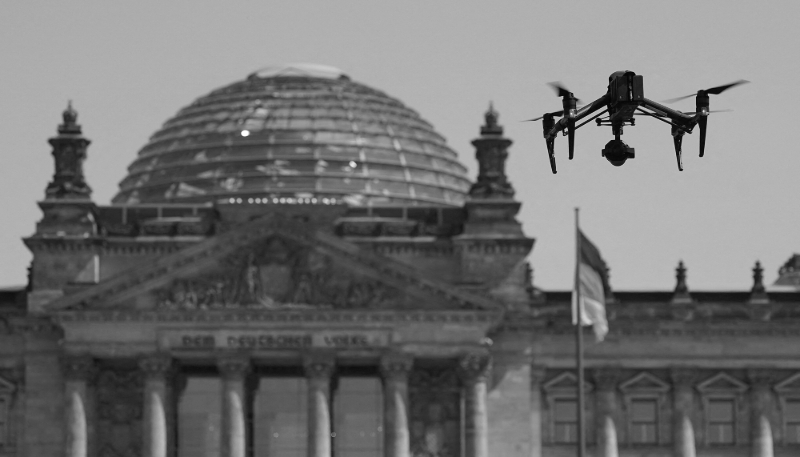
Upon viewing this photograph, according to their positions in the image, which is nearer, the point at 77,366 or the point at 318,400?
the point at 318,400

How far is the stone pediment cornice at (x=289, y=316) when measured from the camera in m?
97.8

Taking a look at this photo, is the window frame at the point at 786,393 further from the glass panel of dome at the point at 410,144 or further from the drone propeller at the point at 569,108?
the drone propeller at the point at 569,108

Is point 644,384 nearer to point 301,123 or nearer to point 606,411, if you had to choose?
point 606,411

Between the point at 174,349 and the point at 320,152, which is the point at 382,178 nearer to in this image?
the point at 320,152

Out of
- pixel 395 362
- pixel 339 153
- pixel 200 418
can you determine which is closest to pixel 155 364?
pixel 200 418

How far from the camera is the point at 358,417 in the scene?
334 feet

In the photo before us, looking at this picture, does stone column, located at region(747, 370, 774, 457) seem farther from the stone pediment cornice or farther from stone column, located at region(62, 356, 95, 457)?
stone column, located at region(62, 356, 95, 457)

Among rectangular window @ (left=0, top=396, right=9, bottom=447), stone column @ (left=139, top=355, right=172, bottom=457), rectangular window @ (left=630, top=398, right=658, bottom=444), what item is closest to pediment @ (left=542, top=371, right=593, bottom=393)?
rectangular window @ (left=630, top=398, right=658, bottom=444)

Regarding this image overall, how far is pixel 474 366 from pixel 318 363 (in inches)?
246

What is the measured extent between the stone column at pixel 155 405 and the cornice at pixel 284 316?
173cm

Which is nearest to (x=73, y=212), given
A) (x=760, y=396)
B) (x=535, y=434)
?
(x=535, y=434)

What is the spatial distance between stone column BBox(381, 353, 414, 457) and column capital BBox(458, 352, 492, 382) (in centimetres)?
208

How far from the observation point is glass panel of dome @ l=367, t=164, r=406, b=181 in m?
126

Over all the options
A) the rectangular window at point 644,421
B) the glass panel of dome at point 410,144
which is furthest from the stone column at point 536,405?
the glass panel of dome at point 410,144
